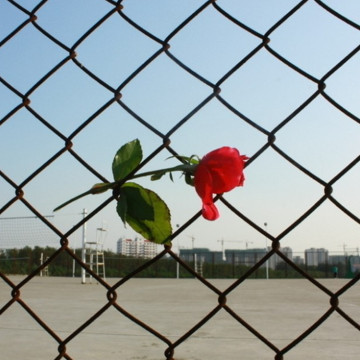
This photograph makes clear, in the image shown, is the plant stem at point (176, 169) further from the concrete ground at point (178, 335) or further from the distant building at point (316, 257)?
the distant building at point (316, 257)

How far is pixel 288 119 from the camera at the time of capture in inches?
25.0

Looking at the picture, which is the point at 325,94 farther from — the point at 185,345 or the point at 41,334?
the point at 41,334

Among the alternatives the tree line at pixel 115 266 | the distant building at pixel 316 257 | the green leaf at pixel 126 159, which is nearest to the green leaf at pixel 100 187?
the green leaf at pixel 126 159

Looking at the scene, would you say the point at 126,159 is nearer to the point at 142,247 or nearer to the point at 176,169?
the point at 176,169

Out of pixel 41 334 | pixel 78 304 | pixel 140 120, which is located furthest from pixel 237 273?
pixel 140 120

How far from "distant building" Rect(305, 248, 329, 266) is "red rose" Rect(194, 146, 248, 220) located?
18247 mm

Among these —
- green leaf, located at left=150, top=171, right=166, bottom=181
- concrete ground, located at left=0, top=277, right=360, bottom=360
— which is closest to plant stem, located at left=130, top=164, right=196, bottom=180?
green leaf, located at left=150, top=171, right=166, bottom=181

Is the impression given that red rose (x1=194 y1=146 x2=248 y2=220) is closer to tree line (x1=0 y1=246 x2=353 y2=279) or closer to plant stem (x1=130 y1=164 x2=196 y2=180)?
plant stem (x1=130 y1=164 x2=196 y2=180)

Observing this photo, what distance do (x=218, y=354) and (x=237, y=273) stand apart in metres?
19.3

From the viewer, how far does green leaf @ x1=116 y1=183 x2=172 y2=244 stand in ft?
1.98

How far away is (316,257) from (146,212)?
922 inches

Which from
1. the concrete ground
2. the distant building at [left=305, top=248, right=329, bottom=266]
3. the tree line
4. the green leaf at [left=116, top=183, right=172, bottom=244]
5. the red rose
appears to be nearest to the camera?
the red rose

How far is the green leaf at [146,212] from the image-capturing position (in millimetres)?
604

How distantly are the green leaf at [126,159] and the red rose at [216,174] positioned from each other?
14 cm
